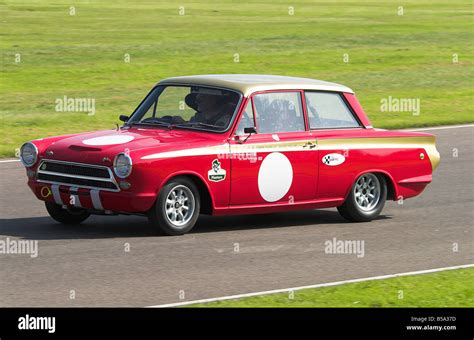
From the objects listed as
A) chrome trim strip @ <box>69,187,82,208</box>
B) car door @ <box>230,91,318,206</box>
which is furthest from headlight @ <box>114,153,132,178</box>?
car door @ <box>230,91,318,206</box>

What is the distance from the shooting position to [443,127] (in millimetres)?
22500

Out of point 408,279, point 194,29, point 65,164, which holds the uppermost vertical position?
point 194,29

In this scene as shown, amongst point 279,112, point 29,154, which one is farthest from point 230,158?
point 29,154

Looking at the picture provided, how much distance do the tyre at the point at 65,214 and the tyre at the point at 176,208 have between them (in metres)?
1.11

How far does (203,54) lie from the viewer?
109ft

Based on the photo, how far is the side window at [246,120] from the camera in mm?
12734

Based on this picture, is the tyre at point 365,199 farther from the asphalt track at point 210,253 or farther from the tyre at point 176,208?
the tyre at point 176,208

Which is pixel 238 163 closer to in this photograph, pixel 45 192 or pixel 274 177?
pixel 274 177

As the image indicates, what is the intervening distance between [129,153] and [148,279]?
1883 mm

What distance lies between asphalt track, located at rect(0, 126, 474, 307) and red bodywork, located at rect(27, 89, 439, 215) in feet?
1.18

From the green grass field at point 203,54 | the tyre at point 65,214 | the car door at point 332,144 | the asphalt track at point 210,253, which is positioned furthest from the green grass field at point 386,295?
the green grass field at point 203,54

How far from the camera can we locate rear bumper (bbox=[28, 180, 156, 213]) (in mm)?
11852
